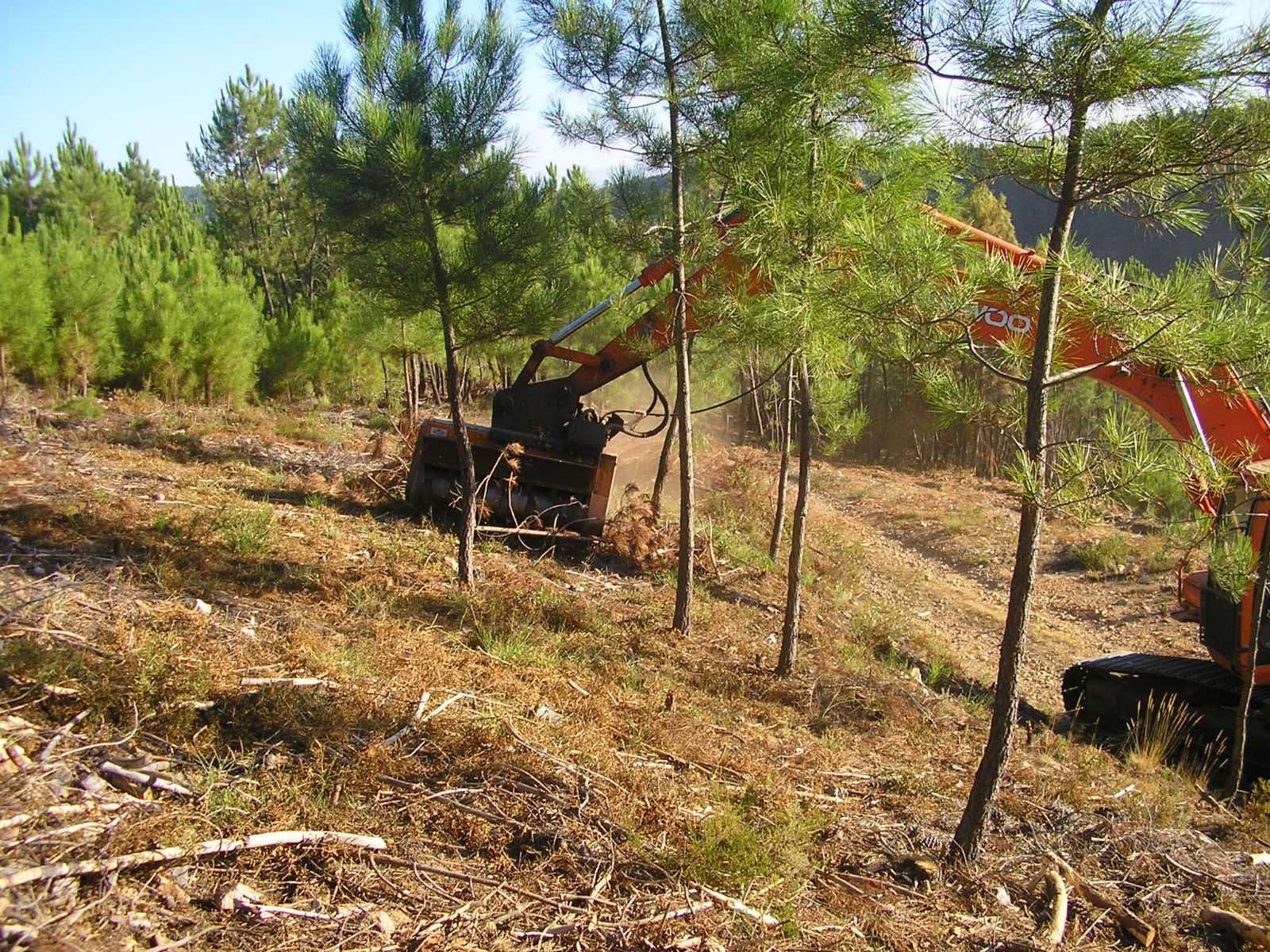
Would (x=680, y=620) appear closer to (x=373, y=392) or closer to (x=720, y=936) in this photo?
(x=720, y=936)

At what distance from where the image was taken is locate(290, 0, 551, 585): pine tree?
22.2 feet

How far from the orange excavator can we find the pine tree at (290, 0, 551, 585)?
141cm

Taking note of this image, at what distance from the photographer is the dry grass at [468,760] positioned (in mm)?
3338

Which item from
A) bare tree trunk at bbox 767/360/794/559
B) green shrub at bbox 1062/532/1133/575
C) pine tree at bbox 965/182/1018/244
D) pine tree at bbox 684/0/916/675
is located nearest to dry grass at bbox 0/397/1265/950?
bare tree trunk at bbox 767/360/794/559

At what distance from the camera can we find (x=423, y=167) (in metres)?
6.90

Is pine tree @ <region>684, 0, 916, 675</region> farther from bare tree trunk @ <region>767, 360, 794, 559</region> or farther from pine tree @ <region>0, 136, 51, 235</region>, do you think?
pine tree @ <region>0, 136, 51, 235</region>

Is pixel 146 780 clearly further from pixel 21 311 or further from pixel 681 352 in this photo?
pixel 21 311

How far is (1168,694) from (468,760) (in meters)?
6.00

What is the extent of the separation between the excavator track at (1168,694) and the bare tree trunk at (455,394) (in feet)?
17.5

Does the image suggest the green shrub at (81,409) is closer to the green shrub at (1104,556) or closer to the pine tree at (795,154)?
the pine tree at (795,154)

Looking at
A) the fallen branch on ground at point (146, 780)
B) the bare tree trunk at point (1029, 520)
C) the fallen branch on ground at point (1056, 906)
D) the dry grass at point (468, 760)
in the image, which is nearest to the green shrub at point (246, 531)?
the dry grass at point (468, 760)

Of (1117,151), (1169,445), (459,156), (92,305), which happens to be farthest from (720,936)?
(92,305)

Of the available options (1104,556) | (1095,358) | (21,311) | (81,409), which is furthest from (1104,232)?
(81,409)

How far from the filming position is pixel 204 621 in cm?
546
